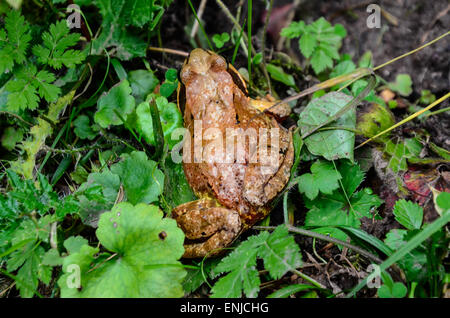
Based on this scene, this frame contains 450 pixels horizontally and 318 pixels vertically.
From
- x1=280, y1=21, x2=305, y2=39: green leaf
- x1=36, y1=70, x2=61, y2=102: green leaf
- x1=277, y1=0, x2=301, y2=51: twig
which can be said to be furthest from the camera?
x1=277, y1=0, x2=301, y2=51: twig

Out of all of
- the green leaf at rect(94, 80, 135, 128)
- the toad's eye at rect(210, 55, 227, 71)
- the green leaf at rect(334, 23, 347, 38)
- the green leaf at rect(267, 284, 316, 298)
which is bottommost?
the green leaf at rect(267, 284, 316, 298)

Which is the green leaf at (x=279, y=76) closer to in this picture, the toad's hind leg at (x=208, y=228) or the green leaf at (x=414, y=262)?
the toad's hind leg at (x=208, y=228)

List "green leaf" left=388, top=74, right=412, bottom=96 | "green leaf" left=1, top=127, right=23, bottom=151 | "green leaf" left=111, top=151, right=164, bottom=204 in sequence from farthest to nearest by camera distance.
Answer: "green leaf" left=388, top=74, right=412, bottom=96 → "green leaf" left=1, top=127, right=23, bottom=151 → "green leaf" left=111, top=151, right=164, bottom=204

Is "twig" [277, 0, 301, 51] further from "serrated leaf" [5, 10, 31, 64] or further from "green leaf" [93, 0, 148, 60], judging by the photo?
"serrated leaf" [5, 10, 31, 64]

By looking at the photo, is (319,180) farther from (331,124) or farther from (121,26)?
(121,26)

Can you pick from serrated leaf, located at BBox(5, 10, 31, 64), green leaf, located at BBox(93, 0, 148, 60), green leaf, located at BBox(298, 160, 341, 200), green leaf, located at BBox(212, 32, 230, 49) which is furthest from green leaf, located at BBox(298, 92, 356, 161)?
serrated leaf, located at BBox(5, 10, 31, 64)

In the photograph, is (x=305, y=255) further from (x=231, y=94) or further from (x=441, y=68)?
(x=441, y=68)

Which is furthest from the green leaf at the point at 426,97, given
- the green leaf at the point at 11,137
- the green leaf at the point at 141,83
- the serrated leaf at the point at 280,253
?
the green leaf at the point at 11,137
